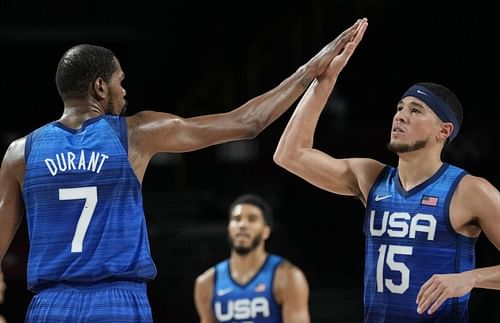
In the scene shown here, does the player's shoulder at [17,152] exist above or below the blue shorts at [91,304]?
above

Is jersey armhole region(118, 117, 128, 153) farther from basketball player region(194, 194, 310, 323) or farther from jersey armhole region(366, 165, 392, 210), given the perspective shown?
basketball player region(194, 194, 310, 323)

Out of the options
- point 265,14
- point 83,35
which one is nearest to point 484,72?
point 265,14

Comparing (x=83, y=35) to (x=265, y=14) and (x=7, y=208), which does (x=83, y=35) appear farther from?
(x=7, y=208)

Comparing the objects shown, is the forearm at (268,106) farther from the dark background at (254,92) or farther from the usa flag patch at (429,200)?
the dark background at (254,92)

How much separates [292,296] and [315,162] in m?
3.20

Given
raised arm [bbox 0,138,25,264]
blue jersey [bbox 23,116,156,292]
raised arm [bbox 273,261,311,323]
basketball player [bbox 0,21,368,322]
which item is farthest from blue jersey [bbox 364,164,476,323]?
raised arm [bbox 273,261,311,323]

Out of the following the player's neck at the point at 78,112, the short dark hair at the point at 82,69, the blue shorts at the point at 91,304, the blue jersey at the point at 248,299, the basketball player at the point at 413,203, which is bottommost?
the blue jersey at the point at 248,299

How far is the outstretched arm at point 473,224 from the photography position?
14.7ft

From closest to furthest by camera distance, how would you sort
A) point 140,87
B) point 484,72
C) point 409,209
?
point 409,209 → point 484,72 → point 140,87

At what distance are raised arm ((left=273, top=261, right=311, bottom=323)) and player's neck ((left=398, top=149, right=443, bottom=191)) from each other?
323cm

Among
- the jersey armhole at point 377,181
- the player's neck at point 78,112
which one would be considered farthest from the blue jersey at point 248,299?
the player's neck at point 78,112

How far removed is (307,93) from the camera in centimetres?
518

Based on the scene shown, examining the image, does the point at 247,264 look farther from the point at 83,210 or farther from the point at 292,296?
the point at 83,210

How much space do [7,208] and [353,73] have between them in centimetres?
897
